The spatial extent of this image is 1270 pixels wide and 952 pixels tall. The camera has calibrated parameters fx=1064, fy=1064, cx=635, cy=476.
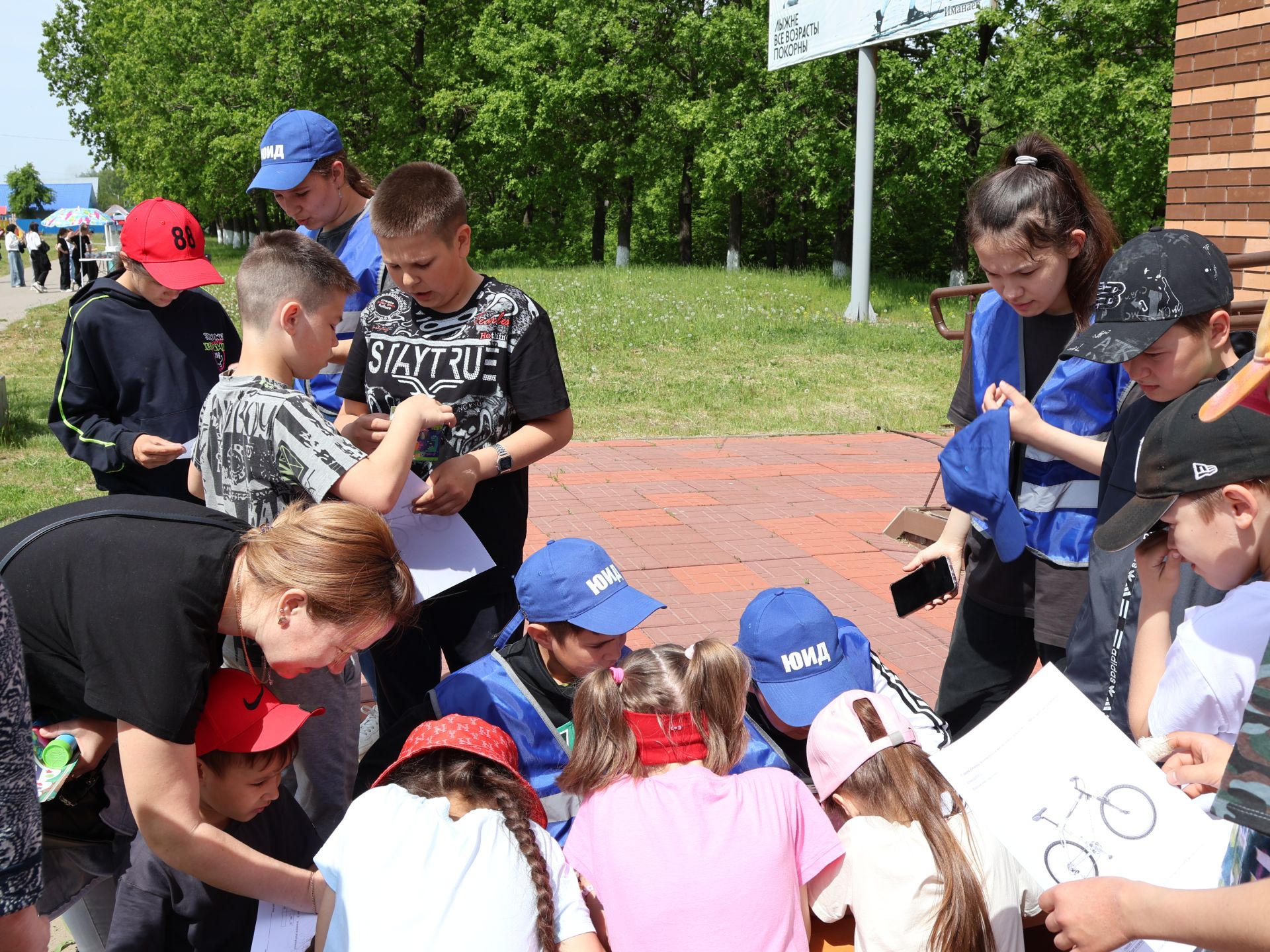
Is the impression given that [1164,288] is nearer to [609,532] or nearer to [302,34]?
[609,532]

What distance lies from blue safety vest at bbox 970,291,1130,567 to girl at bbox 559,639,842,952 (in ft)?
2.88

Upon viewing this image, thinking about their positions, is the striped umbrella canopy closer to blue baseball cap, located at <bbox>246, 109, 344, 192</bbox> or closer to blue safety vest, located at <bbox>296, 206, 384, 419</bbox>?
blue baseball cap, located at <bbox>246, 109, 344, 192</bbox>

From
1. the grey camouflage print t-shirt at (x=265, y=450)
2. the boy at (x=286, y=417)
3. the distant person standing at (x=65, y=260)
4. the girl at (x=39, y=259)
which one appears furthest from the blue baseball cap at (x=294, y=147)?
the girl at (x=39, y=259)

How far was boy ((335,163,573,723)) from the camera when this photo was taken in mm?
2689

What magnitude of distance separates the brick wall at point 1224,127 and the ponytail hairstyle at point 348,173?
Result: 4939mm

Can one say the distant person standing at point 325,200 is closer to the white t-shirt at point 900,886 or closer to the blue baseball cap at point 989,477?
the blue baseball cap at point 989,477

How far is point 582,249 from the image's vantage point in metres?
42.1

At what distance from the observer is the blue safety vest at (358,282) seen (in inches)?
135

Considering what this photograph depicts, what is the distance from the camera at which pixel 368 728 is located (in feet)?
11.8

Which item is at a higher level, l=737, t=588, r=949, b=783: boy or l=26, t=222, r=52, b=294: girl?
l=26, t=222, r=52, b=294: girl

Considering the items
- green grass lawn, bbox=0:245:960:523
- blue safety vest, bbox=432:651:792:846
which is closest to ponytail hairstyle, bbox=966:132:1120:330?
blue safety vest, bbox=432:651:792:846

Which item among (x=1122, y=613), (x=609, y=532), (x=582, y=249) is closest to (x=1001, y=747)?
(x=1122, y=613)

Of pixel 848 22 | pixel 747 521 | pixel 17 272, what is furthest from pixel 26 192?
pixel 747 521

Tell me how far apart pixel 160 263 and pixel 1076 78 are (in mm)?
24374
